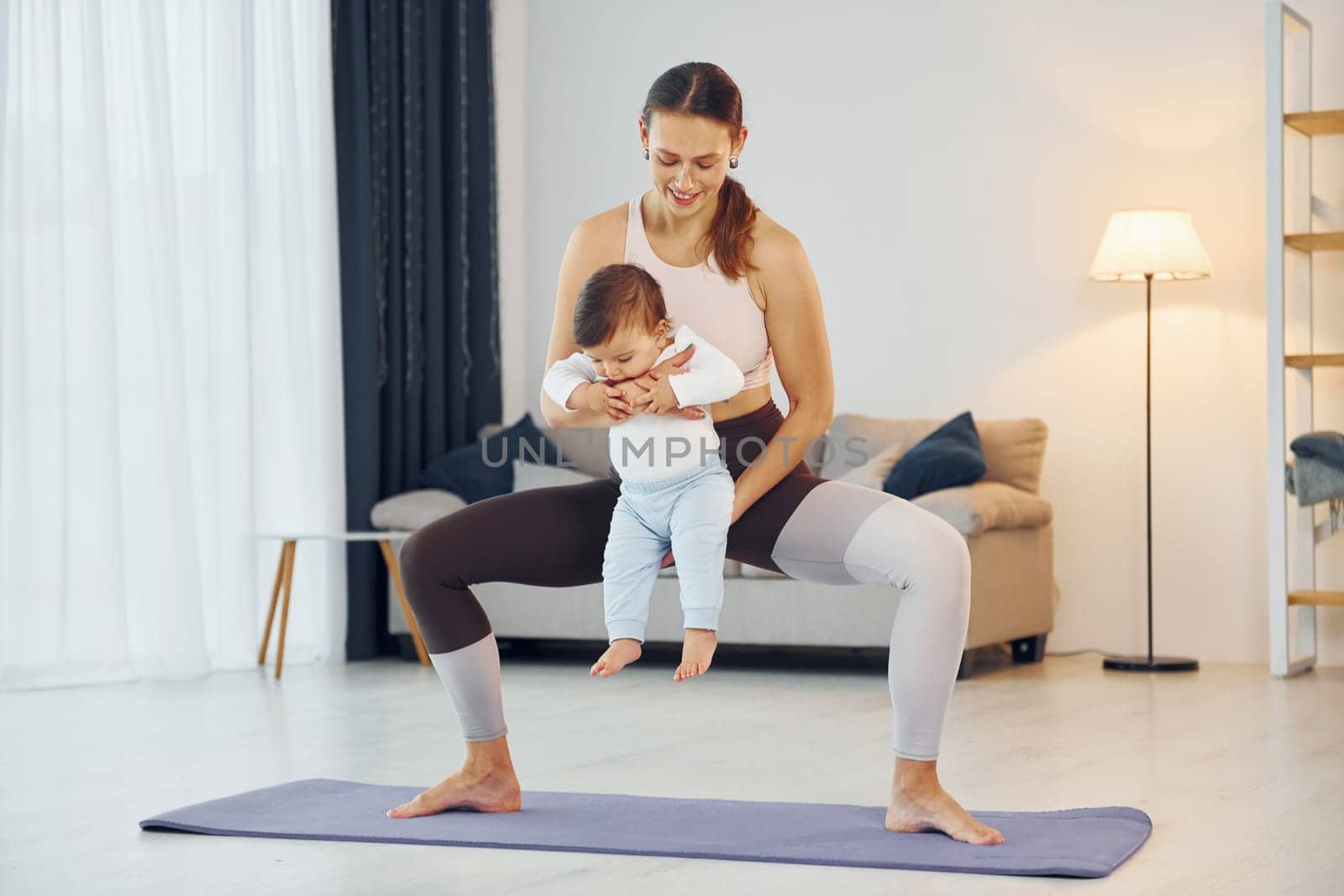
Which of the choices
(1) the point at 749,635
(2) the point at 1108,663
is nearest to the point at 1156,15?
(2) the point at 1108,663

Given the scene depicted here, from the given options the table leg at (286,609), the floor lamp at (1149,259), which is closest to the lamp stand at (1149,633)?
the floor lamp at (1149,259)

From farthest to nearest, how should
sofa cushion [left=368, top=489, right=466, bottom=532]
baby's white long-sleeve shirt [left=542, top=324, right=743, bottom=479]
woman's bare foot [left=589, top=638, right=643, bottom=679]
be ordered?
sofa cushion [left=368, top=489, right=466, bottom=532] → baby's white long-sleeve shirt [left=542, top=324, right=743, bottom=479] → woman's bare foot [left=589, top=638, right=643, bottom=679]

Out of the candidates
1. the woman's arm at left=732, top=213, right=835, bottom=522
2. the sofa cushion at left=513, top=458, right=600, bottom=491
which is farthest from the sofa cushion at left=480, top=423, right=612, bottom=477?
the woman's arm at left=732, top=213, right=835, bottom=522

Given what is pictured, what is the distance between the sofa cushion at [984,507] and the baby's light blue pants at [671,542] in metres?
2.25

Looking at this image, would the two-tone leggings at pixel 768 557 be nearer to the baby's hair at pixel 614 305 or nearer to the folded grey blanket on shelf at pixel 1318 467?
the baby's hair at pixel 614 305

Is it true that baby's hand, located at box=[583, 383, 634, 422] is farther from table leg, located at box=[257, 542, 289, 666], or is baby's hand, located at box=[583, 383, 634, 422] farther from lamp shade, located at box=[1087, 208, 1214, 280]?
lamp shade, located at box=[1087, 208, 1214, 280]

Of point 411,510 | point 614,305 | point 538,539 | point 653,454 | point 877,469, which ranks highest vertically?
point 614,305

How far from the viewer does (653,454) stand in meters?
2.30

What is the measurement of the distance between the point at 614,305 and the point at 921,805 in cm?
87

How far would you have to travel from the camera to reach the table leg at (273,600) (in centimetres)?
476

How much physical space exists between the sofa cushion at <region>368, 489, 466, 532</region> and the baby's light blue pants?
274 cm

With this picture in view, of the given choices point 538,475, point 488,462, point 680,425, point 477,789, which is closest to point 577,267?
point 680,425

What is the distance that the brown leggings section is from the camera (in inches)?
95.0

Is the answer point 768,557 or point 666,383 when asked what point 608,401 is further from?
point 768,557
